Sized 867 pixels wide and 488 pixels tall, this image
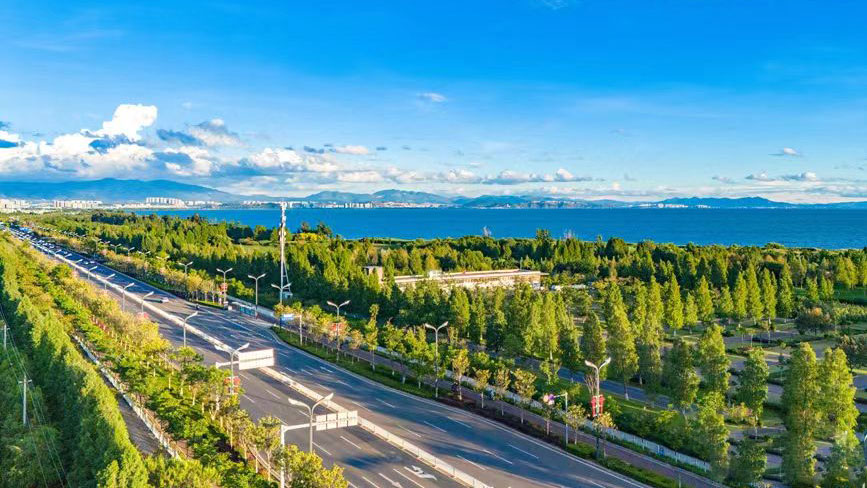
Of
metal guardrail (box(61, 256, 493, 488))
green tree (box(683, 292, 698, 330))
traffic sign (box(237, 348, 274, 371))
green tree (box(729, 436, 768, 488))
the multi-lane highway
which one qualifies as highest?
traffic sign (box(237, 348, 274, 371))

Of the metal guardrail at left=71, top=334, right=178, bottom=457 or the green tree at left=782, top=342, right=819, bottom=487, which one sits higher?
the green tree at left=782, top=342, right=819, bottom=487

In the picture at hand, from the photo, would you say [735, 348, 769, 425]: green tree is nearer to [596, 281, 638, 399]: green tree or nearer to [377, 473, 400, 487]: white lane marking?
[596, 281, 638, 399]: green tree

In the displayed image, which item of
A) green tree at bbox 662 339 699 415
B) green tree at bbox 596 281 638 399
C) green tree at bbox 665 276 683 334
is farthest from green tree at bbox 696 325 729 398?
green tree at bbox 665 276 683 334

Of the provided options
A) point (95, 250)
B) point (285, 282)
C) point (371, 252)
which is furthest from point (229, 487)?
point (95, 250)

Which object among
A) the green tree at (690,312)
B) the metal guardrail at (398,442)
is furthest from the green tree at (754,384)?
the green tree at (690,312)

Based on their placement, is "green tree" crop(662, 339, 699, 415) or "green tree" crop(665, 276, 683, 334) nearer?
"green tree" crop(662, 339, 699, 415)

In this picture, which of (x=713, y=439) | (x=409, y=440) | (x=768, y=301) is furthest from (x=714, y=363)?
(x=768, y=301)
